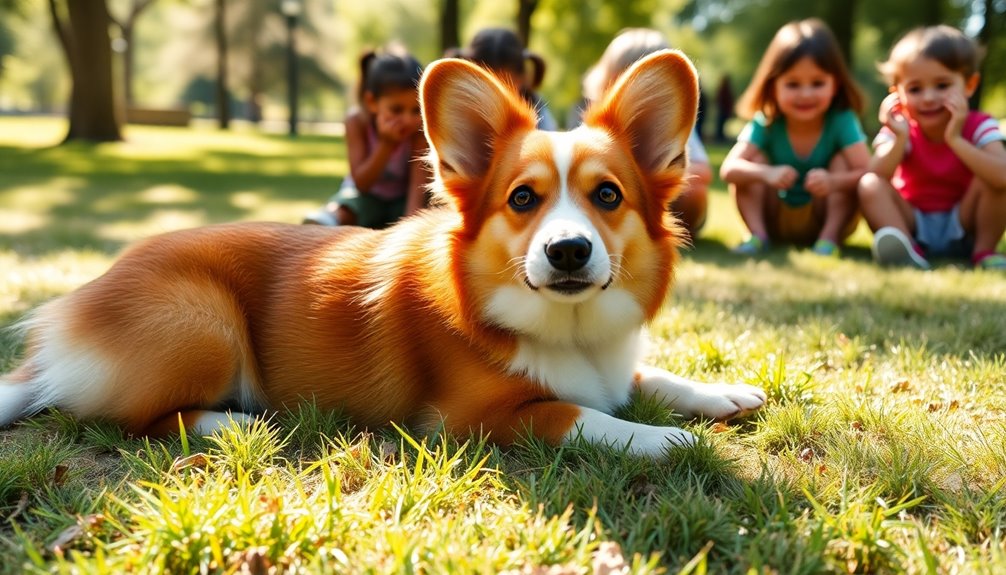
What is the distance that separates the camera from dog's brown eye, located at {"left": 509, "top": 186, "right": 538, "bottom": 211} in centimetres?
250

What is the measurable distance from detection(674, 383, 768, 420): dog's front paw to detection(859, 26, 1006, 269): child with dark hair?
11.9 ft

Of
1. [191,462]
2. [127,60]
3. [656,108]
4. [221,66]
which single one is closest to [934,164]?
[656,108]

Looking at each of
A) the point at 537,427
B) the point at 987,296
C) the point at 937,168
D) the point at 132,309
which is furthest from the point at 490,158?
the point at 937,168

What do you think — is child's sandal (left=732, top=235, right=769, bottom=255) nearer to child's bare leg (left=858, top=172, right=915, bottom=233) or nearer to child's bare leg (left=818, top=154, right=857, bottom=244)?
child's bare leg (left=818, top=154, right=857, bottom=244)

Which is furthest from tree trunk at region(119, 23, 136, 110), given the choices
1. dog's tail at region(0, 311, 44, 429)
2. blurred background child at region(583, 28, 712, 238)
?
dog's tail at region(0, 311, 44, 429)

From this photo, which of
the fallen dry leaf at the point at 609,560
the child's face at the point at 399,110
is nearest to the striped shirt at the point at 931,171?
the child's face at the point at 399,110

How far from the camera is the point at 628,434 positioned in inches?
92.4

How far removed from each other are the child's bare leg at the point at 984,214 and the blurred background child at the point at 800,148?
2.66ft

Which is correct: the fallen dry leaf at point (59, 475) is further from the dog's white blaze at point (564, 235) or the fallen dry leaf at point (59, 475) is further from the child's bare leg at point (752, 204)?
the child's bare leg at point (752, 204)

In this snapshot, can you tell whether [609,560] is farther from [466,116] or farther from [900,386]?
[900,386]

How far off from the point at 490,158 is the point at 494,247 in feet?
1.19

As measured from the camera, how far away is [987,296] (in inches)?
181

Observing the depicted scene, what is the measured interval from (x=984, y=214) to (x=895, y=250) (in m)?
0.77

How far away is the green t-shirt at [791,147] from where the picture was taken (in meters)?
6.45
